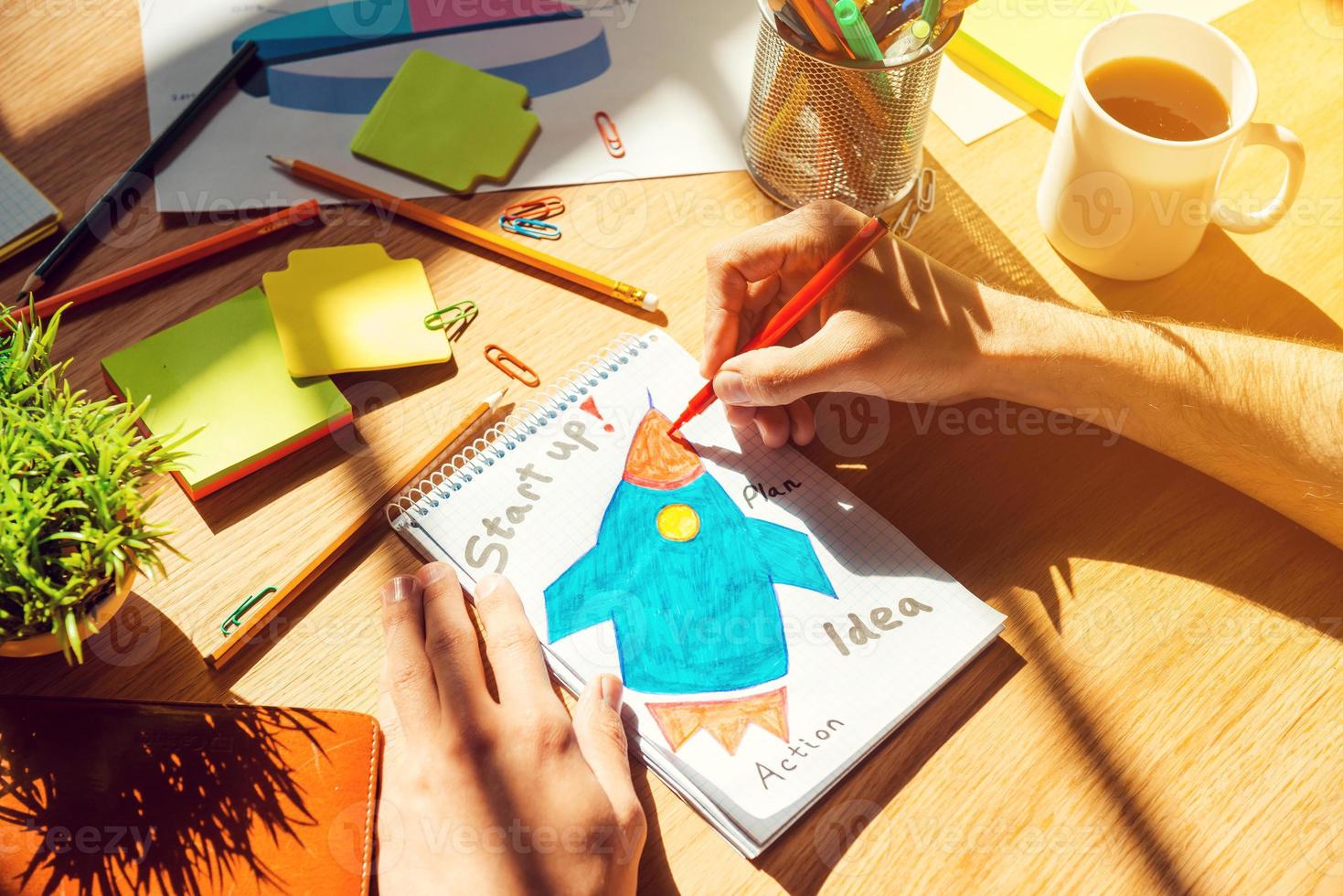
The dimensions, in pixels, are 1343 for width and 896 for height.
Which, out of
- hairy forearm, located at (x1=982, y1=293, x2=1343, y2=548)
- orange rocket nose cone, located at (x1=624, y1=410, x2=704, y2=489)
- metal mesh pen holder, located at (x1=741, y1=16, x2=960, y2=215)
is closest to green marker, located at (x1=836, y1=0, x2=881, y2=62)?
metal mesh pen holder, located at (x1=741, y1=16, x2=960, y2=215)

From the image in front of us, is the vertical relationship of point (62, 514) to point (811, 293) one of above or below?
above

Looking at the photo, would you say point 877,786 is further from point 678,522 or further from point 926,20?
point 926,20

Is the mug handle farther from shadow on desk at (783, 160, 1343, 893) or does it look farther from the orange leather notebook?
the orange leather notebook

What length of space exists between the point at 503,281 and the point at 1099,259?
0.59 meters

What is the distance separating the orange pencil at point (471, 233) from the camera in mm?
970

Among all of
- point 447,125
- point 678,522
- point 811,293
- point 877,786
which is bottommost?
point 877,786

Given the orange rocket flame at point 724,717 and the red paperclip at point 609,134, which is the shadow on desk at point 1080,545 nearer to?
the orange rocket flame at point 724,717

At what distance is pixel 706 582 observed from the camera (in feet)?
Result: 2.72

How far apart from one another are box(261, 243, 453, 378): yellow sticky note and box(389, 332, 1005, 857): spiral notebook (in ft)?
0.39

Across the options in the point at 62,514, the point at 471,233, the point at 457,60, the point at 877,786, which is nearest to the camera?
the point at 62,514

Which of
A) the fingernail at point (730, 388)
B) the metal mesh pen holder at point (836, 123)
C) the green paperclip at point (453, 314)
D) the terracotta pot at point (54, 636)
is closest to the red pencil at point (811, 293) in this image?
the fingernail at point (730, 388)

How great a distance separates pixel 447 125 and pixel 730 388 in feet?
1.47

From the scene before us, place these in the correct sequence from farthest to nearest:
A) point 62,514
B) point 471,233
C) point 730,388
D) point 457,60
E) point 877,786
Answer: point 457,60 < point 471,233 < point 730,388 < point 877,786 < point 62,514

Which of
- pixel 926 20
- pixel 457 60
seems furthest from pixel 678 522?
pixel 457 60
